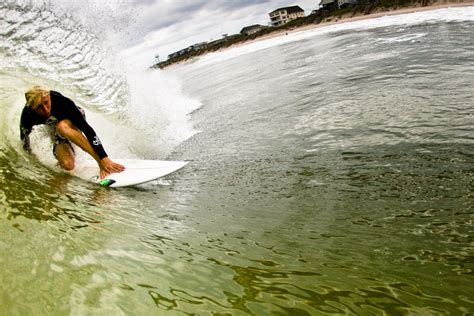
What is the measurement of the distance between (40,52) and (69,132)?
6764 millimetres

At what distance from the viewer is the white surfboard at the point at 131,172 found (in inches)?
227

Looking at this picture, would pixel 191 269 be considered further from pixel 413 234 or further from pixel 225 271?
pixel 413 234

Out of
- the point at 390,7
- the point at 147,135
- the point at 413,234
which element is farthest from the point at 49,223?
the point at 390,7

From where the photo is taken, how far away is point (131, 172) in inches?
241

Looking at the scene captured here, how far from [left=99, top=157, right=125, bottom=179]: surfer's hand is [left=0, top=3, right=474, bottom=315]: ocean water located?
35 centimetres

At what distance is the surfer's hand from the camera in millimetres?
5906

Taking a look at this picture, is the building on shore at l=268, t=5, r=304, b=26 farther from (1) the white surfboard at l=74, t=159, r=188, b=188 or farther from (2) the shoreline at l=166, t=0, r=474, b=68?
(1) the white surfboard at l=74, t=159, r=188, b=188

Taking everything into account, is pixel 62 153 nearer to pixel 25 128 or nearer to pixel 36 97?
pixel 25 128

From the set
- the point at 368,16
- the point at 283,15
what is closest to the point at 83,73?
the point at 368,16

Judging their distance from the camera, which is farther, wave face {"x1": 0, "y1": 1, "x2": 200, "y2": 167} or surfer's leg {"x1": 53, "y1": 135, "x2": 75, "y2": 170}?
wave face {"x1": 0, "y1": 1, "x2": 200, "y2": 167}

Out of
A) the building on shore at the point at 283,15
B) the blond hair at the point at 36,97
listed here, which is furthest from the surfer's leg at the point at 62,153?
the building on shore at the point at 283,15

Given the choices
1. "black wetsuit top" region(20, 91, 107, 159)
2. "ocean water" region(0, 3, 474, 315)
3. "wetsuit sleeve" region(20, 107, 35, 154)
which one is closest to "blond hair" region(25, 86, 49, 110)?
"black wetsuit top" region(20, 91, 107, 159)

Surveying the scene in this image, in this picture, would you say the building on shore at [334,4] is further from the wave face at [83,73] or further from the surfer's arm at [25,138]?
the surfer's arm at [25,138]

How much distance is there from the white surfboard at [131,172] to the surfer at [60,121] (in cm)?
17
